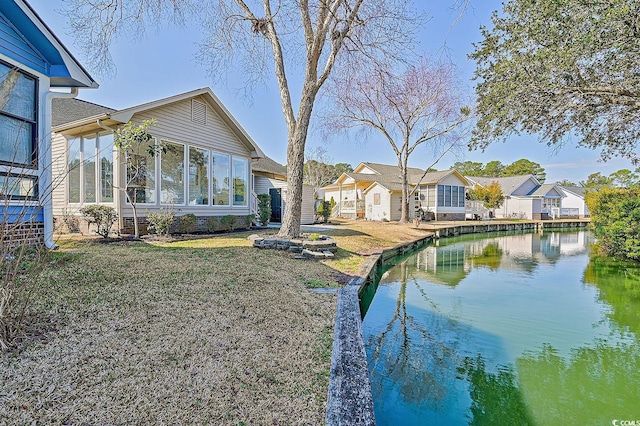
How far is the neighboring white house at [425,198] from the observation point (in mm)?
25469

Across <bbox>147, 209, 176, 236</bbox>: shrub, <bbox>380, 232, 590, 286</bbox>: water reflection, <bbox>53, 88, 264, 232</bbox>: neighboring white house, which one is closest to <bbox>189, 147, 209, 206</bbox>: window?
<bbox>53, 88, 264, 232</bbox>: neighboring white house

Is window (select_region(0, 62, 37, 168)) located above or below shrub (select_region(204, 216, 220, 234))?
above

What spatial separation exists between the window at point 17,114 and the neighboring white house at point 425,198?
21590mm

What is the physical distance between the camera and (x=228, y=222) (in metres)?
11.6

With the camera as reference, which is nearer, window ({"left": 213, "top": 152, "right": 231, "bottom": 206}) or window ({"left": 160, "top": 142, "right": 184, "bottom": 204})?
window ({"left": 160, "top": 142, "right": 184, "bottom": 204})

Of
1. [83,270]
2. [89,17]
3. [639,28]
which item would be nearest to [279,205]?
[89,17]

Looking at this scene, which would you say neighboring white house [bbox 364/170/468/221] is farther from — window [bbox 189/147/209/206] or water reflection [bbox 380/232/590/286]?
window [bbox 189/147/209/206]

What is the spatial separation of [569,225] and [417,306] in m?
31.5

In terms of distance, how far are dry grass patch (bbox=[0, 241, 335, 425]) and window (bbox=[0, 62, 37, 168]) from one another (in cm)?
251

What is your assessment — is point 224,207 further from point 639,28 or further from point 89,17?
point 639,28

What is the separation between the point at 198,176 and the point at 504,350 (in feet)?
32.5

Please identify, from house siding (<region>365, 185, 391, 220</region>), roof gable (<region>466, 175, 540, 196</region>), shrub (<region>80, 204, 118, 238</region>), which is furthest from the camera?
roof gable (<region>466, 175, 540, 196</region>)

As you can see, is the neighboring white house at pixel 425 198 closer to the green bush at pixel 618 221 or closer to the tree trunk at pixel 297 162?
the green bush at pixel 618 221

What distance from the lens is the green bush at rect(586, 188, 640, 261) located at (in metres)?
10.9
